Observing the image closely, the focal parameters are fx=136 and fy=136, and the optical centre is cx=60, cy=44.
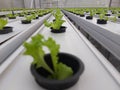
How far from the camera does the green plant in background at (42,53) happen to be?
513mm

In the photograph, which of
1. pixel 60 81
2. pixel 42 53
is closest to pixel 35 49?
pixel 42 53

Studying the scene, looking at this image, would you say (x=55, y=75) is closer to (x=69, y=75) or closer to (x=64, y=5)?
(x=69, y=75)

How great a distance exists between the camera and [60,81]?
1.62 feet

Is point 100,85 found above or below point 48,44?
below

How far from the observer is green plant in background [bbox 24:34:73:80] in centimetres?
51

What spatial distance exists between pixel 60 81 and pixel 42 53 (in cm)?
13

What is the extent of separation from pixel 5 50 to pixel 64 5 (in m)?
13.9

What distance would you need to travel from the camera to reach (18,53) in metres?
0.92

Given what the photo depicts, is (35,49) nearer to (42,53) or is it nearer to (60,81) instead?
(42,53)

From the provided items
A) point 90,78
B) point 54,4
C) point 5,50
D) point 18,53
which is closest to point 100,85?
point 90,78

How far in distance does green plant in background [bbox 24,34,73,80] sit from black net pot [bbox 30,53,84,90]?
0.10 ft

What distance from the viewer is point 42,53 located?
1.81ft

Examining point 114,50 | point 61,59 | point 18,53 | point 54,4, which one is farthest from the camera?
point 54,4

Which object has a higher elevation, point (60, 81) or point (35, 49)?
point (35, 49)
